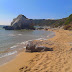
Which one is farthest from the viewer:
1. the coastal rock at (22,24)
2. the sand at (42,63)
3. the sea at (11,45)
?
the coastal rock at (22,24)

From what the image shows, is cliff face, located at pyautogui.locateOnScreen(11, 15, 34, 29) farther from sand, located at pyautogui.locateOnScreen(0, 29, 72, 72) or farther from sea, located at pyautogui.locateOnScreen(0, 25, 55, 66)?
sand, located at pyautogui.locateOnScreen(0, 29, 72, 72)

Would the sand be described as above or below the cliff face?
below

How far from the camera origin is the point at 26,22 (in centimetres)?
5662

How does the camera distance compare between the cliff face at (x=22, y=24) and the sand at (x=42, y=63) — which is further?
the cliff face at (x=22, y=24)

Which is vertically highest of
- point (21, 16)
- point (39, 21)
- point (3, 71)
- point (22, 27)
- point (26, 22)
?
point (39, 21)

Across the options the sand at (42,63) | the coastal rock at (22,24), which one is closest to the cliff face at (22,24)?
the coastal rock at (22,24)

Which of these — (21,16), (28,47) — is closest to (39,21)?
(21,16)

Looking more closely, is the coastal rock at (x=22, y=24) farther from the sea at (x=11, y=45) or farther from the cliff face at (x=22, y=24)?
the sea at (x=11, y=45)

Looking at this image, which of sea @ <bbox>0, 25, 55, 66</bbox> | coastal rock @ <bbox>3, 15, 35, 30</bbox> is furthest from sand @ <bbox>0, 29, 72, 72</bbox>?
coastal rock @ <bbox>3, 15, 35, 30</bbox>

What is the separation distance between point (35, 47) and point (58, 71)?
4180mm

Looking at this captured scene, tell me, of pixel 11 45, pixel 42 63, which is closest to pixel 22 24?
pixel 11 45

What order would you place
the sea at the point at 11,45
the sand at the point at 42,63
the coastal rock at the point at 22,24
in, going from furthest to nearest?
the coastal rock at the point at 22,24
the sea at the point at 11,45
the sand at the point at 42,63

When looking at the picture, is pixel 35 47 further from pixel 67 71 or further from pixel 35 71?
pixel 67 71

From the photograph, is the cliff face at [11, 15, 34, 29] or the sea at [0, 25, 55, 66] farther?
the cliff face at [11, 15, 34, 29]
